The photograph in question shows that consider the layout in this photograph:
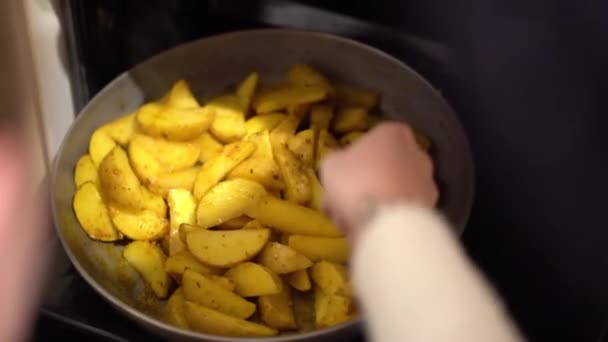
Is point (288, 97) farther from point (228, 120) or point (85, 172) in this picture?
point (85, 172)

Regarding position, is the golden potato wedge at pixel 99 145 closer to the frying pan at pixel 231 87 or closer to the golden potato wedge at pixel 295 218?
the frying pan at pixel 231 87

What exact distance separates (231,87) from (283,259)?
9.8 inches

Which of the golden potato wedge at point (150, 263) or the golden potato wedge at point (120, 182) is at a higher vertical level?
the golden potato wedge at point (120, 182)

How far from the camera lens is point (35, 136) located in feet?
3.13

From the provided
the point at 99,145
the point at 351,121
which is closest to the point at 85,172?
the point at 99,145

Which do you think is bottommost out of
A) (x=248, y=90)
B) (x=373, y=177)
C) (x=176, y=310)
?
(x=176, y=310)

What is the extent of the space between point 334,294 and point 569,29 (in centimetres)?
29

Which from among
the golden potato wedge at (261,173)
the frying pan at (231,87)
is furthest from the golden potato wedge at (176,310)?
the golden potato wedge at (261,173)

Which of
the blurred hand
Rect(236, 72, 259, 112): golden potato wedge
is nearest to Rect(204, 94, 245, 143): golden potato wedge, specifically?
Rect(236, 72, 259, 112): golden potato wedge

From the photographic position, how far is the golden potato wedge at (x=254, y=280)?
89 centimetres

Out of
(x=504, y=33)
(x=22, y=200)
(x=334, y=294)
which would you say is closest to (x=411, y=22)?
(x=504, y=33)

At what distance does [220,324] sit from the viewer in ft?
2.85

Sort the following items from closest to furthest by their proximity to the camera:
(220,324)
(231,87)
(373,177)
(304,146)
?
(373,177)
(220,324)
(304,146)
(231,87)

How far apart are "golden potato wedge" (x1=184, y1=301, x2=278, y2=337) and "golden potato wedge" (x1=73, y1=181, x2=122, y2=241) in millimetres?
125
